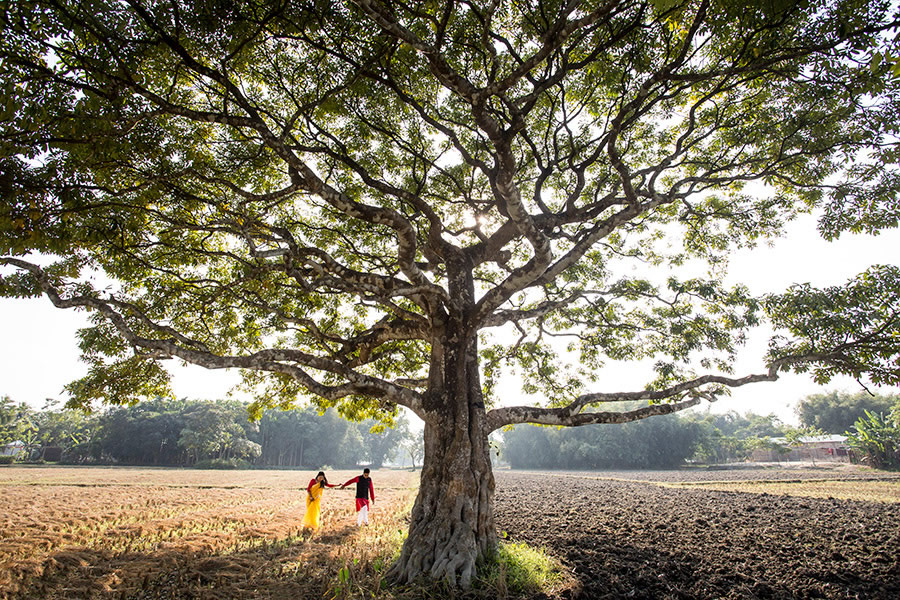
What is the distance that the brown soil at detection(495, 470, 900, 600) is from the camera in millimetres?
6414

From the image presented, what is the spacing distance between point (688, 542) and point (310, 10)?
41.5ft

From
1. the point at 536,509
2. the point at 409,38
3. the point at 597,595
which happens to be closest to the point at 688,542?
the point at 597,595

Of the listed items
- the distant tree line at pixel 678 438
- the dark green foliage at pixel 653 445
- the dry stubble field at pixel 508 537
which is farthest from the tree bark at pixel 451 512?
the dark green foliage at pixel 653 445

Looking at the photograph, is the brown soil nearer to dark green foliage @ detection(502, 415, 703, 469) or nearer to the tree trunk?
the tree trunk

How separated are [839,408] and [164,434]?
3952 inches

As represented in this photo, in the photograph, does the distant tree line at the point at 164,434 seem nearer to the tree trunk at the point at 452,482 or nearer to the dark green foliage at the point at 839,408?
the tree trunk at the point at 452,482

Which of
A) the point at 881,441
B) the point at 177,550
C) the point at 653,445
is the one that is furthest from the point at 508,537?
the point at 653,445

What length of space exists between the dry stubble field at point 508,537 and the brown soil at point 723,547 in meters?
0.03

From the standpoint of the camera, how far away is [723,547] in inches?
348

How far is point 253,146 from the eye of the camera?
792 centimetres

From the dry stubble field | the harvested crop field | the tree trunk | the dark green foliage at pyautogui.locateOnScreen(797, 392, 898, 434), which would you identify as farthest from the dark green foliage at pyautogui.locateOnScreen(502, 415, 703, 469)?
the tree trunk

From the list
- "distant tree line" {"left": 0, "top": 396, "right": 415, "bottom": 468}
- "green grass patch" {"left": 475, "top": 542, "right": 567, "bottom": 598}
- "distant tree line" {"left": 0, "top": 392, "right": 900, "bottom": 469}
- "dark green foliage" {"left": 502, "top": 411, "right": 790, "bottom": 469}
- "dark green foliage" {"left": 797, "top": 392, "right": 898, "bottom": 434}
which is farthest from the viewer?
"dark green foliage" {"left": 797, "top": 392, "right": 898, "bottom": 434}

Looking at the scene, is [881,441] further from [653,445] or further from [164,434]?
[164,434]

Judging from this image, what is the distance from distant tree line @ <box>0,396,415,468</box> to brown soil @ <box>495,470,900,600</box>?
53.1 m
